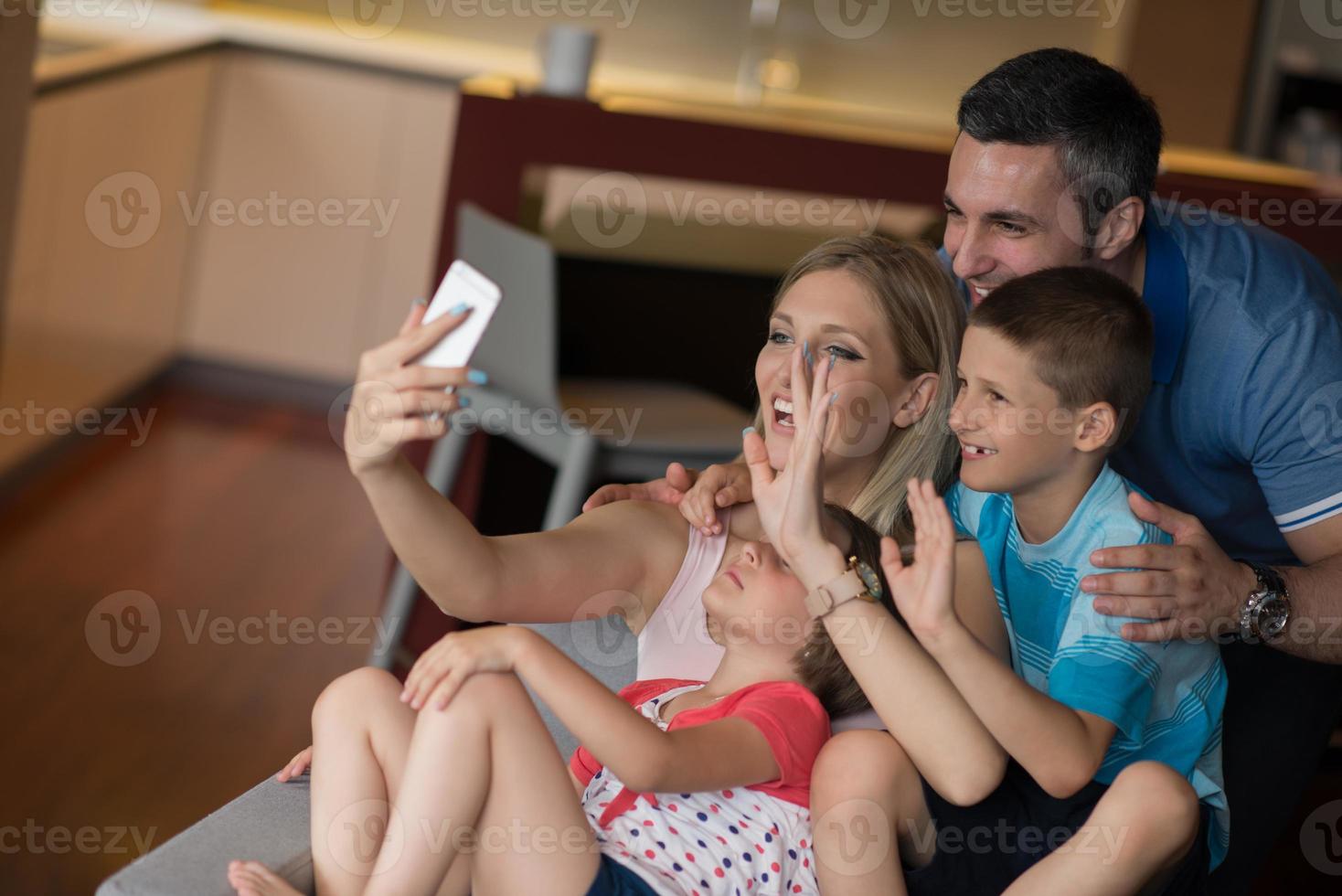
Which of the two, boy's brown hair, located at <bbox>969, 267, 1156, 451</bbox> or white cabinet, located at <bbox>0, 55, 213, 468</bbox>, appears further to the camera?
white cabinet, located at <bbox>0, 55, 213, 468</bbox>

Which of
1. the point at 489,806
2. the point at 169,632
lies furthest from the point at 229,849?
the point at 169,632

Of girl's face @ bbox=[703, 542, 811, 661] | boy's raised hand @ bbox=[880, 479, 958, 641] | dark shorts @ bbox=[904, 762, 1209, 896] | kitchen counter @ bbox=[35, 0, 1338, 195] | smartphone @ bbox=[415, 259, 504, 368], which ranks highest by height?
kitchen counter @ bbox=[35, 0, 1338, 195]

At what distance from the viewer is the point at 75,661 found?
2678 mm

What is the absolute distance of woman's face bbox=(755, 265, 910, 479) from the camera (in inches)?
62.5

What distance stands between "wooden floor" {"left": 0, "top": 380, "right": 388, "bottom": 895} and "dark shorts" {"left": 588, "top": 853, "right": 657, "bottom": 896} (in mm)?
1149

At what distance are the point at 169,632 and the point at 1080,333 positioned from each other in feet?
6.70

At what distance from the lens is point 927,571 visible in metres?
1.20

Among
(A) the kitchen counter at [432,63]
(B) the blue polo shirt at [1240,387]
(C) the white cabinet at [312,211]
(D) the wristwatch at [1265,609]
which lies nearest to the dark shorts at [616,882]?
(D) the wristwatch at [1265,609]

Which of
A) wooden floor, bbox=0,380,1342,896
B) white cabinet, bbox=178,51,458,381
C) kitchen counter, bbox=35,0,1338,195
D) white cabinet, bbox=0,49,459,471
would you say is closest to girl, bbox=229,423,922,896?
wooden floor, bbox=0,380,1342,896

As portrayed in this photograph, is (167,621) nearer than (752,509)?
No

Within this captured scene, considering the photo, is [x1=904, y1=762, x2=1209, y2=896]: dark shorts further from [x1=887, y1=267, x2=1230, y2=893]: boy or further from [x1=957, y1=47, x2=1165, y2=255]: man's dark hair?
[x1=957, y1=47, x2=1165, y2=255]: man's dark hair

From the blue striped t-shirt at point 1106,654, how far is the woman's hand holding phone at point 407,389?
602mm

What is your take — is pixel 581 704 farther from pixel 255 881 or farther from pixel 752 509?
pixel 752 509

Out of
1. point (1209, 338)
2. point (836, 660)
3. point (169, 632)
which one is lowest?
point (169, 632)
